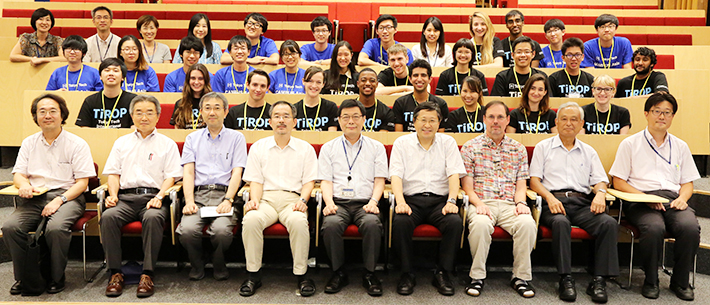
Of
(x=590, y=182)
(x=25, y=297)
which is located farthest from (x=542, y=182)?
(x=25, y=297)

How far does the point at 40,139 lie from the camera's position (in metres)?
2.39

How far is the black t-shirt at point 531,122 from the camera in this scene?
2.89 m

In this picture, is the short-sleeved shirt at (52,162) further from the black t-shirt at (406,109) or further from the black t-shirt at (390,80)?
the black t-shirt at (390,80)

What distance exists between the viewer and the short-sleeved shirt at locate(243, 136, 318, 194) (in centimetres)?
241

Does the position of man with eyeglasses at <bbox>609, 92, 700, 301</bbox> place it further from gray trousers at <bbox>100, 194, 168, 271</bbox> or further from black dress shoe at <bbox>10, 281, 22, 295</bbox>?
black dress shoe at <bbox>10, 281, 22, 295</bbox>

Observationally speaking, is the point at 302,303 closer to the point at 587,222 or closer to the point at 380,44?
the point at 587,222

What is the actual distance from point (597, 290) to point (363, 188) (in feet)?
3.40

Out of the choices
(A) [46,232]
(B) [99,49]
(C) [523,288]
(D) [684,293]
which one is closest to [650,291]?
(D) [684,293]

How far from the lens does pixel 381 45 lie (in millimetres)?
4008

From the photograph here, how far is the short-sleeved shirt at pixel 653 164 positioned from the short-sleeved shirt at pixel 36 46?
3.68 metres

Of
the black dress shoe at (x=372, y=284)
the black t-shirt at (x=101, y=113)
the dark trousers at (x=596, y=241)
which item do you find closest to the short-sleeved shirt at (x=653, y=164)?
the dark trousers at (x=596, y=241)

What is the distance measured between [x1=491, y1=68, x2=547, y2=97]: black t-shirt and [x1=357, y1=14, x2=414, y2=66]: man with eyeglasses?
720 millimetres

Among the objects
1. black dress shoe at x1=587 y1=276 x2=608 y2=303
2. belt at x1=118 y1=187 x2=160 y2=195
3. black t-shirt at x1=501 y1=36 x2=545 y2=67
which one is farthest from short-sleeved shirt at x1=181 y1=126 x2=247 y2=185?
black t-shirt at x1=501 y1=36 x2=545 y2=67

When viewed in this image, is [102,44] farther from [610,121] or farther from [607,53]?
[607,53]
